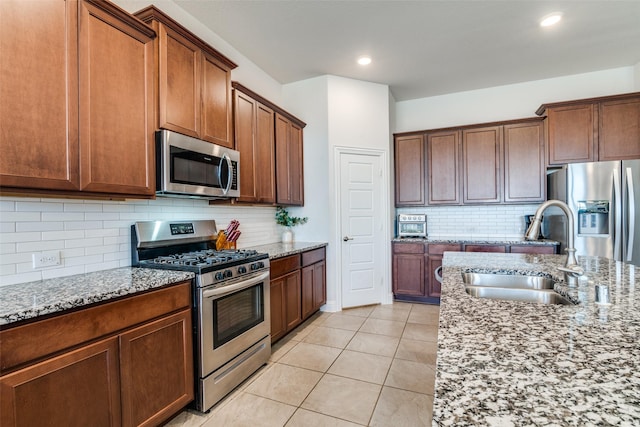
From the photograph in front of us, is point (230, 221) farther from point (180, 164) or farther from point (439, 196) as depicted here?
point (439, 196)

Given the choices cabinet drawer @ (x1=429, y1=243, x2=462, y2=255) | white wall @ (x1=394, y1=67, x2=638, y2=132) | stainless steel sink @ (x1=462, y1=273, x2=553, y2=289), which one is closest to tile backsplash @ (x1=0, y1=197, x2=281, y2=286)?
stainless steel sink @ (x1=462, y1=273, x2=553, y2=289)

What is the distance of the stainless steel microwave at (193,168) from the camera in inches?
80.5

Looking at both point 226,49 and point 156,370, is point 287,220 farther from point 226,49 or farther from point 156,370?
point 156,370

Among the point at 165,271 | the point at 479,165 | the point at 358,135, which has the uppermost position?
the point at 358,135

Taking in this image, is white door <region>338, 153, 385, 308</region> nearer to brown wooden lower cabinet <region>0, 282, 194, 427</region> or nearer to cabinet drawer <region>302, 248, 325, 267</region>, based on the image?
cabinet drawer <region>302, 248, 325, 267</region>

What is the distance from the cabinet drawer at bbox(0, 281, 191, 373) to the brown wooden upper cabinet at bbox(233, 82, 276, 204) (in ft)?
4.37

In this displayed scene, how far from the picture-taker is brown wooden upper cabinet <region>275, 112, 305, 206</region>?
3.47 meters

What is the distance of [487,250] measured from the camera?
3859 millimetres

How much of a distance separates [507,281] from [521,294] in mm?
192

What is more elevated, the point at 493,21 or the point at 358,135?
the point at 493,21

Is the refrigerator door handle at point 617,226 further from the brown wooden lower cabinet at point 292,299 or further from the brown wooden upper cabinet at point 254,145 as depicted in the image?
the brown wooden upper cabinet at point 254,145

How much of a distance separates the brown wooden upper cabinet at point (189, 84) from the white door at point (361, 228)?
179cm

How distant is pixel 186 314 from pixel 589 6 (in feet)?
13.2

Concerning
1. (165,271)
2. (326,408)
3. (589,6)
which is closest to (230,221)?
(165,271)
